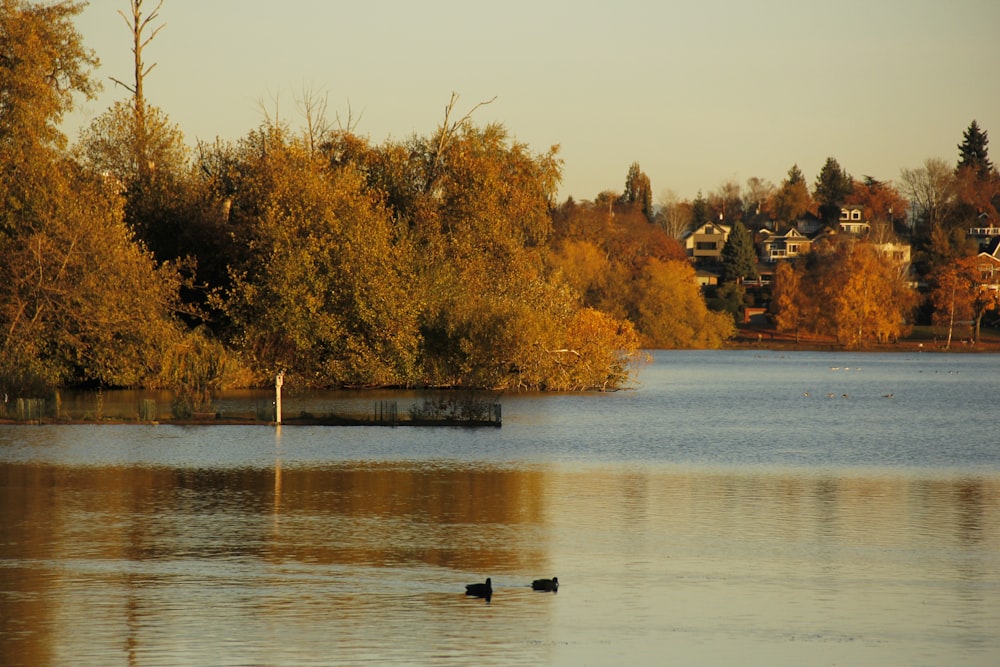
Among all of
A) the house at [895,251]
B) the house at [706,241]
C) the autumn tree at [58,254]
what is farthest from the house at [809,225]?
the autumn tree at [58,254]

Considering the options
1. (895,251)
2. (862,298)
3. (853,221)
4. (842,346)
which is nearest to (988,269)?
(895,251)

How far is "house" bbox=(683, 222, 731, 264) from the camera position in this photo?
189375mm

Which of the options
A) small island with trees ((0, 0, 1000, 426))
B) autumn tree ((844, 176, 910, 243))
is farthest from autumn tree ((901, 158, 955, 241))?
small island with trees ((0, 0, 1000, 426))

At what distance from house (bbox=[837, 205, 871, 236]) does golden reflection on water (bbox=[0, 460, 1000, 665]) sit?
6239 inches

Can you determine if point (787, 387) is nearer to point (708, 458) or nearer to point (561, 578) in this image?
point (708, 458)

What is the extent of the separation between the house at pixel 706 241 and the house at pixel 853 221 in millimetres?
16492

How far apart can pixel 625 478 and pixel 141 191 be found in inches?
1479

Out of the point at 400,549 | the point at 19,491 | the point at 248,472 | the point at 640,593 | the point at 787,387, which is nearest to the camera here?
the point at 640,593

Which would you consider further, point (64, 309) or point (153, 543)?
point (64, 309)

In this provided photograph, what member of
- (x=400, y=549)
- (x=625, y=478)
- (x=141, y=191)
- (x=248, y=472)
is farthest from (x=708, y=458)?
(x=141, y=191)

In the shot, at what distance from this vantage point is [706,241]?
19088 centimetres

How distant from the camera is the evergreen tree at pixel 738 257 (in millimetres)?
155875

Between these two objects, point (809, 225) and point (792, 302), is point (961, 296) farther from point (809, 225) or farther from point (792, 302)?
point (809, 225)

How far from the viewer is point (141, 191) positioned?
59.5 meters
